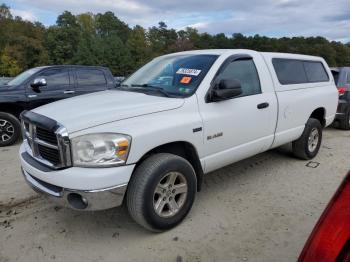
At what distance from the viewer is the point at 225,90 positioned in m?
3.35

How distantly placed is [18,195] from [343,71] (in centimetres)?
756

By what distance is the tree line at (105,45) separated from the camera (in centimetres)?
4912

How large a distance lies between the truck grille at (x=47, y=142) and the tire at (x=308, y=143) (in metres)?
3.83

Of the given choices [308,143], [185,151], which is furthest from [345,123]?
[185,151]

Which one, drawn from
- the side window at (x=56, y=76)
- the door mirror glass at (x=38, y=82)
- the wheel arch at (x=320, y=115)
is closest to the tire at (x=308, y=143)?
the wheel arch at (x=320, y=115)

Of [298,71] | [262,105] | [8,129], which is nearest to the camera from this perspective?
[262,105]

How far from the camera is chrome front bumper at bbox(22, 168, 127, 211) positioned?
8.59 feet

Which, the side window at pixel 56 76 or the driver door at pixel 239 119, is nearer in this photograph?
the driver door at pixel 239 119

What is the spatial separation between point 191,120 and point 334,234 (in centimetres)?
203

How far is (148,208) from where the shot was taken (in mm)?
2855

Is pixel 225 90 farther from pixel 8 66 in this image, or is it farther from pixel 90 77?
pixel 8 66

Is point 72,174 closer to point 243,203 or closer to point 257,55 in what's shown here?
point 243,203

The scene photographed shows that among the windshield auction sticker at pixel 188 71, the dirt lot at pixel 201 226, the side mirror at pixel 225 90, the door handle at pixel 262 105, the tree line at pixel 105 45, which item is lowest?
the dirt lot at pixel 201 226

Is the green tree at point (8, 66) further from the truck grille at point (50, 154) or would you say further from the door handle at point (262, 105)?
the door handle at point (262, 105)
